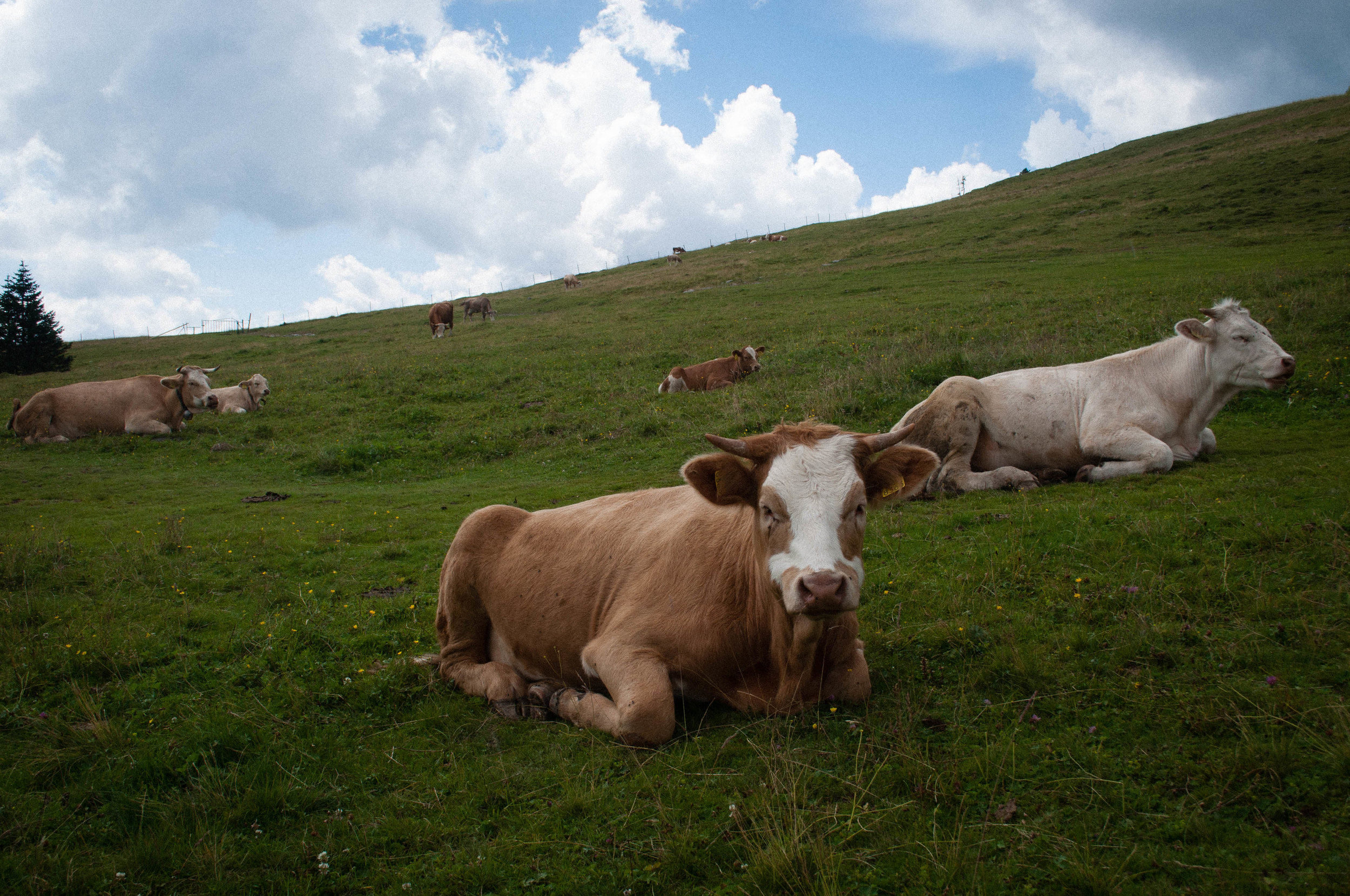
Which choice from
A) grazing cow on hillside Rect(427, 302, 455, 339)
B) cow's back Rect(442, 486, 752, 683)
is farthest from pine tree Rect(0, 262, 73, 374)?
cow's back Rect(442, 486, 752, 683)

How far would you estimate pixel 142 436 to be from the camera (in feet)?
64.5

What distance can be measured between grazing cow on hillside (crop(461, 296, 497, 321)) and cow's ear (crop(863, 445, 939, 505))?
1795 inches

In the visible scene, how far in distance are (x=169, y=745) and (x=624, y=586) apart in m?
2.81

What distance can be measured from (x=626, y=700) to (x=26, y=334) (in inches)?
1933

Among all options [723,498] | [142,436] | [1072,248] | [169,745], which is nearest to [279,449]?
[142,436]

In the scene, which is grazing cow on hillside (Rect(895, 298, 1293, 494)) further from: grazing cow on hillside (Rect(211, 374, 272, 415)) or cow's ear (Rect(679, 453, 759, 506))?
grazing cow on hillside (Rect(211, 374, 272, 415))

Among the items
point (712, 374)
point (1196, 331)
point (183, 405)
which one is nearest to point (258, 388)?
point (183, 405)

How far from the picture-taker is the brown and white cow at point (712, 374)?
20.5 metres

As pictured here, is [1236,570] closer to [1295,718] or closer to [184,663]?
[1295,718]

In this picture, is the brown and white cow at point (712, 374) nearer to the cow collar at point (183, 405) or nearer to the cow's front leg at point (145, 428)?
the cow collar at point (183, 405)

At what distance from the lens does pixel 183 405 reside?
68.7ft

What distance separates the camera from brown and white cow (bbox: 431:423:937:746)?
4047mm

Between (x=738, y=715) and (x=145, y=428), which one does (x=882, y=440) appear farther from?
(x=145, y=428)

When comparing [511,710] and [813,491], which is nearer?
[813,491]
